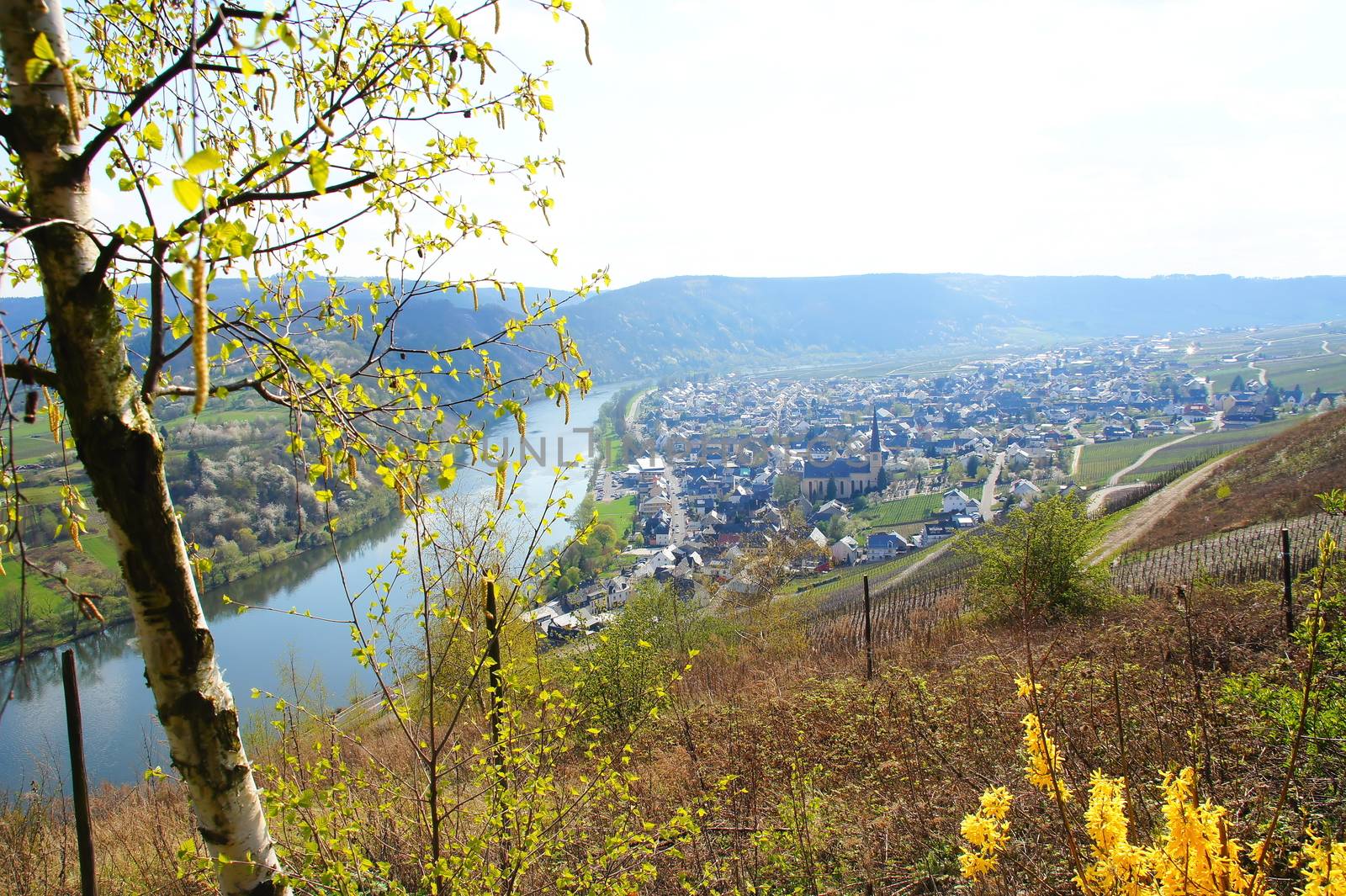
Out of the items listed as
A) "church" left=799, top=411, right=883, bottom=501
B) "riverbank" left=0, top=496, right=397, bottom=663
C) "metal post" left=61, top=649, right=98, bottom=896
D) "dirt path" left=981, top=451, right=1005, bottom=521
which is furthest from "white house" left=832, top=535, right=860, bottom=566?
"metal post" left=61, top=649, right=98, bottom=896

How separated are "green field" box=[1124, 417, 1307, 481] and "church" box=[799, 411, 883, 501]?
2078 centimetres

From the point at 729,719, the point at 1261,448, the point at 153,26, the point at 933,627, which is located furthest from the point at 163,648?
the point at 1261,448

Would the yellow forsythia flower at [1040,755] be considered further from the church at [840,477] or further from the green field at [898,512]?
the church at [840,477]

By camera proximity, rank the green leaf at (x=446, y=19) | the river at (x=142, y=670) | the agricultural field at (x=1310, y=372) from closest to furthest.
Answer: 1. the green leaf at (x=446, y=19)
2. the river at (x=142, y=670)
3. the agricultural field at (x=1310, y=372)

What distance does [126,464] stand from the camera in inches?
74.5

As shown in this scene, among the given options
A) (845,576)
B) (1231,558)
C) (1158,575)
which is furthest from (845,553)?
(1231,558)

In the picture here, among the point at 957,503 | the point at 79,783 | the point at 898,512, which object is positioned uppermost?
the point at 79,783

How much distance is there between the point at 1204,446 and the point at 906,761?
223 feet

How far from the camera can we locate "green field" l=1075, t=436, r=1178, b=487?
53.4m

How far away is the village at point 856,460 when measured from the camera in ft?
139

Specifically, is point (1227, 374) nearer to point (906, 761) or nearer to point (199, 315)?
point (906, 761)

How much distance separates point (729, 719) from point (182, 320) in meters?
7.15

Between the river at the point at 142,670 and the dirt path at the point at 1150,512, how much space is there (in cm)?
1786

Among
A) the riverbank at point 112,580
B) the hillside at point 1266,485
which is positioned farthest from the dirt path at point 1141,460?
the riverbank at point 112,580
